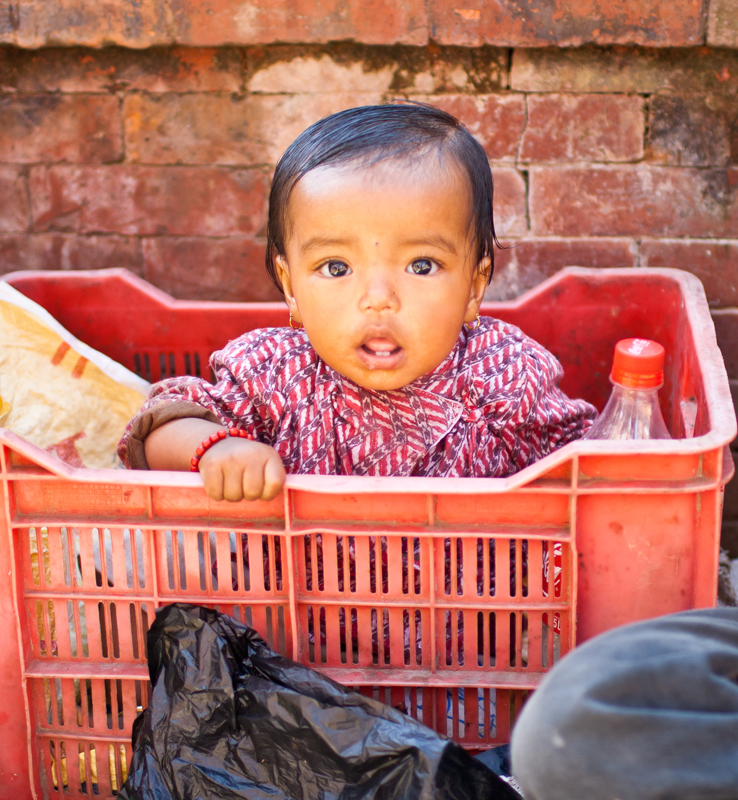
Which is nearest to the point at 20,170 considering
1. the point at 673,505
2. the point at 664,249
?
the point at 664,249

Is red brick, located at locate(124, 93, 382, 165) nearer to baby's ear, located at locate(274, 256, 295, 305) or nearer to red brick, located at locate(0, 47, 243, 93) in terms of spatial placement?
red brick, located at locate(0, 47, 243, 93)

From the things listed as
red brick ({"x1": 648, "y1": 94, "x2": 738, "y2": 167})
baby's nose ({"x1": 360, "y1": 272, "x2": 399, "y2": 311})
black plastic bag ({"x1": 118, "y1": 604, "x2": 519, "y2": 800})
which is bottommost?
black plastic bag ({"x1": 118, "y1": 604, "x2": 519, "y2": 800})

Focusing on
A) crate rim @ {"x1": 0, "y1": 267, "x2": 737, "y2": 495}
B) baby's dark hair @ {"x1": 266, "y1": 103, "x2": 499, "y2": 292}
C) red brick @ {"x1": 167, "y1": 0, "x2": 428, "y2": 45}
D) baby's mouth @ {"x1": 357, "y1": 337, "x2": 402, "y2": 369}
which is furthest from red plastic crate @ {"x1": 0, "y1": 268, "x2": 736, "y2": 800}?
red brick @ {"x1": 167, "y1": 0, "x2": 428, "y2": 45}

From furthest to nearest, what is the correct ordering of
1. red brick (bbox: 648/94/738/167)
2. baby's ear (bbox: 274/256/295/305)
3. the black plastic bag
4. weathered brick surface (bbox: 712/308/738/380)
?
weathered brick surface (bbox: 712/308/738/380) → red brick (bbox: 648/94/738/167) → baby's ear (bbox: 274/256/295/305) → the black plastic bag

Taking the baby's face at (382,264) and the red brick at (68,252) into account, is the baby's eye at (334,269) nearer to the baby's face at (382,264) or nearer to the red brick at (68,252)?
the baby's face at (382,264)

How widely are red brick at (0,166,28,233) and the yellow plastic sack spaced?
278 mm

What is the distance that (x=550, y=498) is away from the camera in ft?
3.14

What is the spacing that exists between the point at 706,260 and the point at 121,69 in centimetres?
121

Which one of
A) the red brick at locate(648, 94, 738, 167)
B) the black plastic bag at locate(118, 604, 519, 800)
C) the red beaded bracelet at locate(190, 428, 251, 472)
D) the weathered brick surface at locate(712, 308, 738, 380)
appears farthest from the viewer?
the weathered brick surface at locate(712, 308, 738, 380)

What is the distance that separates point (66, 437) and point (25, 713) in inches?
24.7

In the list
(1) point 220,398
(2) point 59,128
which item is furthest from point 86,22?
(1) point 220,398

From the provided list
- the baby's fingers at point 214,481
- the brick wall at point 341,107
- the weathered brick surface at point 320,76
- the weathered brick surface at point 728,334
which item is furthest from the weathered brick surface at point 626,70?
the baby's fingers at point 214,481

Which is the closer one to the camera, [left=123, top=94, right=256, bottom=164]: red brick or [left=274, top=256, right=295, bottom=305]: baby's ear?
[left=274, top=256, right=295, bottom=305]: baby's ear

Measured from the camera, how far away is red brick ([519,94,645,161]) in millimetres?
1632
